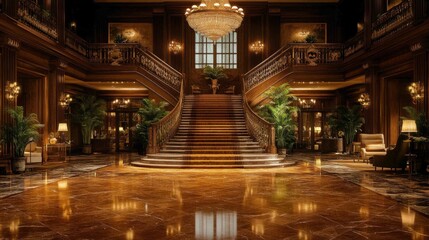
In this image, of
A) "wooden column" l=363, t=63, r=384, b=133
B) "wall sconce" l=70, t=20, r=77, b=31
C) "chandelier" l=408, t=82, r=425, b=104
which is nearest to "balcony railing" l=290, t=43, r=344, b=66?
"wooden column" l=363, t=63, r=384, b=133

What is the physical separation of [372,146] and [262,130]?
3.32m

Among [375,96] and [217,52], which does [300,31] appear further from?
[375,96]

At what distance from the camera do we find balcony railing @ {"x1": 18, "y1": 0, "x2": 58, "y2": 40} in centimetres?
1144

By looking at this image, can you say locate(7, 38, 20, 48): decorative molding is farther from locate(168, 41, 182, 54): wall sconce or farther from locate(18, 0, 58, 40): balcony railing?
locate(168, 41, 182, 54): wall sconce

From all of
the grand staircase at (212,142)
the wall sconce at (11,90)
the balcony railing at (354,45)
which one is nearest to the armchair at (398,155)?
the grand staircase at (212,142)

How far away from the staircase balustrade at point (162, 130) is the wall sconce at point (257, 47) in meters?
6.44

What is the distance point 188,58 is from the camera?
65.2 feet

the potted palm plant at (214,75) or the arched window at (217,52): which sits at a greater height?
the arched window at (217,52)

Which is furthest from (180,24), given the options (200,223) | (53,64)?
(200,223)

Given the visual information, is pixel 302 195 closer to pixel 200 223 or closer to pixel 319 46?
pixel 200 223

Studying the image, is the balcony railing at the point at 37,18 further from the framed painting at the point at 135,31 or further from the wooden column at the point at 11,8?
the framed painting at the point at 135,31

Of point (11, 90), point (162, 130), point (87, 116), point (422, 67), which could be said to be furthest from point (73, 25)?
point (422, 67)

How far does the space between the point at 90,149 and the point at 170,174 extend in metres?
9.14

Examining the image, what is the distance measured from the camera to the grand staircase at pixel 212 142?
11.9 m
